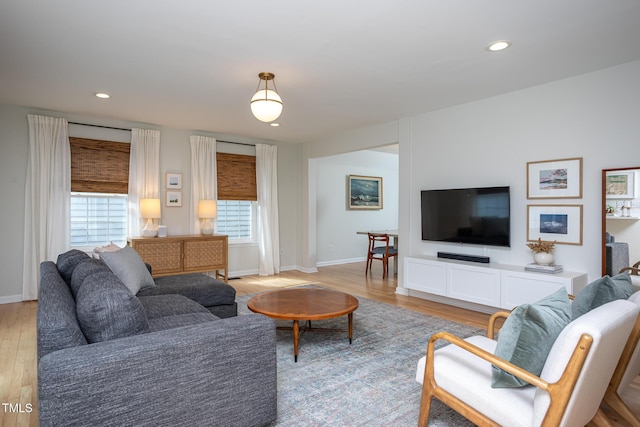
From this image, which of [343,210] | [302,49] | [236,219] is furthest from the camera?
[343,210]

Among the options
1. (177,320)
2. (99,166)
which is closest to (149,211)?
(99,166)

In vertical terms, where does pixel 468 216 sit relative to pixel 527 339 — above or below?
above

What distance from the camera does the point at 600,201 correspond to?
11.3 ft

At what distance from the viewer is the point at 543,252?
3.72 metres

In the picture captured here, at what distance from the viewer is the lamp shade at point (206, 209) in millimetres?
5824

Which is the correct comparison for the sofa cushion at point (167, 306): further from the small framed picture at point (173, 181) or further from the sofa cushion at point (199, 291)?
the small framed picture at point (173, 181)

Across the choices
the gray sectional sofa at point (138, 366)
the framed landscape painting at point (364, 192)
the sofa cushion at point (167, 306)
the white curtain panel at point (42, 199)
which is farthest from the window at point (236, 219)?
the gray sectional sofa at point (138, 366)

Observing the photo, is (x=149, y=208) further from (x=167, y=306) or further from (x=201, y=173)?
(x=167, y=306)

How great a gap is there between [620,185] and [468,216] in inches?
58.5

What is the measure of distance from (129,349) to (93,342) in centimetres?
28

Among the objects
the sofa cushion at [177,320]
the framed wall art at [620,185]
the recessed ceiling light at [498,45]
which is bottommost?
the sofa cushion at [177,320]

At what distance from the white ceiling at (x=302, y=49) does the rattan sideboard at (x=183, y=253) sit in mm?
1939

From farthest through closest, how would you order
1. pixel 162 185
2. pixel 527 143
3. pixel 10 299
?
pixel 162 185, pixel 10 299, pixel 527 143

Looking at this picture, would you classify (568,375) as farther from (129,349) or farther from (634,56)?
(634,56)
